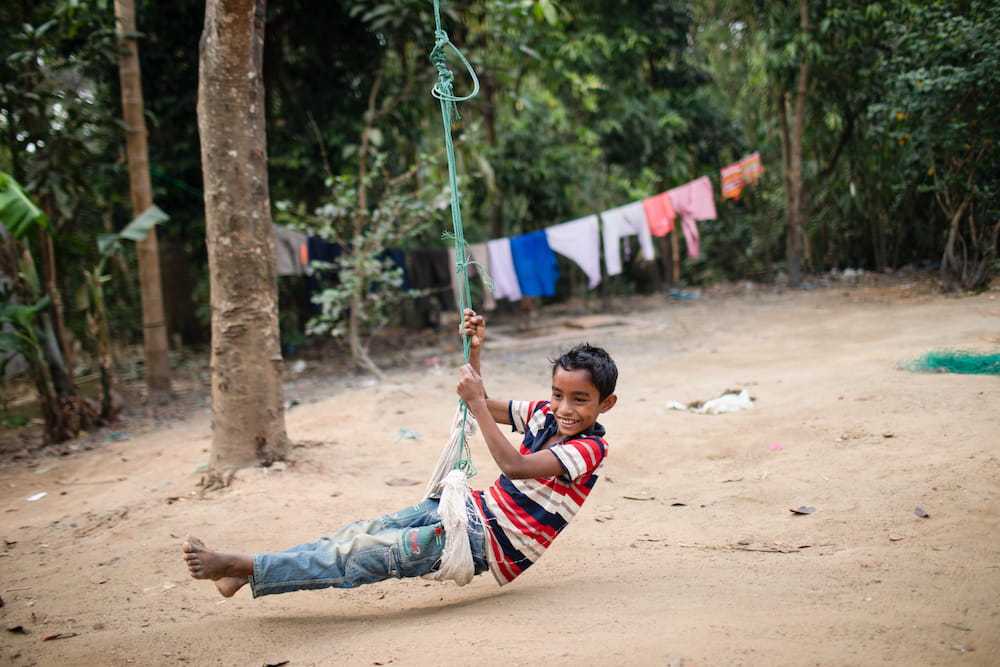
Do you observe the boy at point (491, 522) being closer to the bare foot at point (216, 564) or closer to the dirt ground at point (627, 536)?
the bare foot at point (216, 564)

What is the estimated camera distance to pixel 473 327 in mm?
2426

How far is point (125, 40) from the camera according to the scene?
6.95 metres

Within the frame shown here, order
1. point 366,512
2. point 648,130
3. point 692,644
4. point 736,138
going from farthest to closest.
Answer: point 736,138 < point 648,130 < point 366,512 < point 692,644

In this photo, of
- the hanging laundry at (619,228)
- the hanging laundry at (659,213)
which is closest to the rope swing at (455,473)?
the hanging laundry at (619,228)

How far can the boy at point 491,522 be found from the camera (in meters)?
2.27

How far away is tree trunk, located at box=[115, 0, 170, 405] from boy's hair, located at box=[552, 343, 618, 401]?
19.7 ft

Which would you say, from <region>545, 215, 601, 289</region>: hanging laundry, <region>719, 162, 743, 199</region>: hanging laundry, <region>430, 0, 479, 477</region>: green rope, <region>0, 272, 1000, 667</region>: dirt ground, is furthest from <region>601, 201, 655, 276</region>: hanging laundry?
<region>430, 0, 479, 477</region>: green rope

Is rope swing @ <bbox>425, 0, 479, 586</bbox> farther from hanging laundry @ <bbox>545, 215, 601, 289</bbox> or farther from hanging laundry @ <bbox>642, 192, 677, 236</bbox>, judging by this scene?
hanging laundry @ <bbox>642, 192, 677, 236</bbox>

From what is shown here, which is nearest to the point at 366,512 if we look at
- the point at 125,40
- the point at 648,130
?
the point at 125,40

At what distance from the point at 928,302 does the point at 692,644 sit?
28.6 feet

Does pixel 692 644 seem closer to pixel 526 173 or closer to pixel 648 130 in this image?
pixel 526 173

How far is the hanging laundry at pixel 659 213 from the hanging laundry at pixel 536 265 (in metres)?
1.79

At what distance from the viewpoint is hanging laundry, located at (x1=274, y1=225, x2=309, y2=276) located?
8.27 metres

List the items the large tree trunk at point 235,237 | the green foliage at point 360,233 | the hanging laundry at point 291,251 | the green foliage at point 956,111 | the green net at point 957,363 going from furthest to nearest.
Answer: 1. the hanging laundry at point 291,251
2. the green foliage at point 956,111
3. the green foliage at point 360,233
4. the green net at point 957,363
5. the large tree trunk at point 235,237
